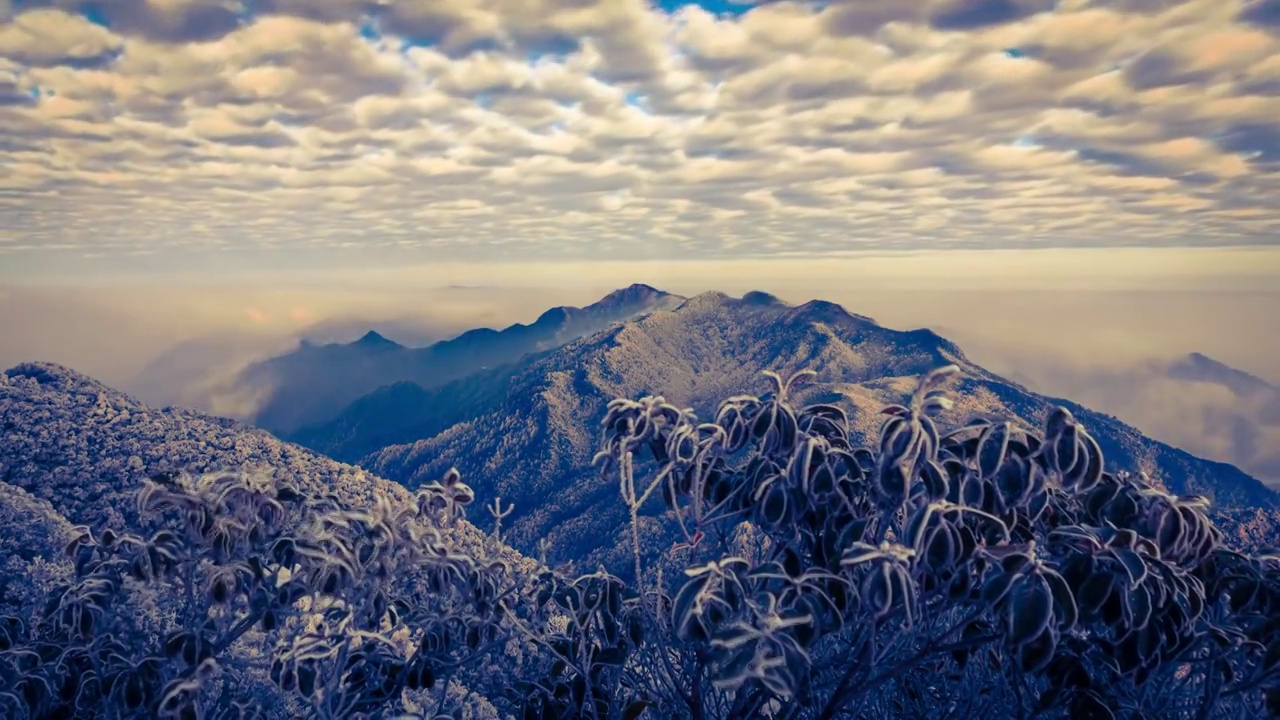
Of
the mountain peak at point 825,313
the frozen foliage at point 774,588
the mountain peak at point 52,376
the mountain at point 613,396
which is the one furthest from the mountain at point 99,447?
the mountain peak at point 825,313

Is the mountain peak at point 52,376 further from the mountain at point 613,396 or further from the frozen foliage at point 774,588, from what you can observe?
the frozen foliage at point 774,588

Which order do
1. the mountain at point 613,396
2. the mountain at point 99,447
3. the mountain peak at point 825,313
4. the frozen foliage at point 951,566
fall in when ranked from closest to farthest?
the frozen foliage at point 951,566
the mountain at point 99,447
the mountain at point 613,396
the mountain peak at point 825,313

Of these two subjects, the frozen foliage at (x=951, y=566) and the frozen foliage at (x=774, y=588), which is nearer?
the frozen foliage at (x=951, y=566)

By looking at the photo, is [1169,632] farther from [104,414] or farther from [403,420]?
[403,420]

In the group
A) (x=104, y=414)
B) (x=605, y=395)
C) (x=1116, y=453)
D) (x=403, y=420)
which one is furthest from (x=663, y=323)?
(x=104, y=414)

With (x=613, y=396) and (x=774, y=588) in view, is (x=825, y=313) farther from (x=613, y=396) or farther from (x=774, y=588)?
(x=774, y=588)

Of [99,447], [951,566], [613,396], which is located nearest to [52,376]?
[99,447]
